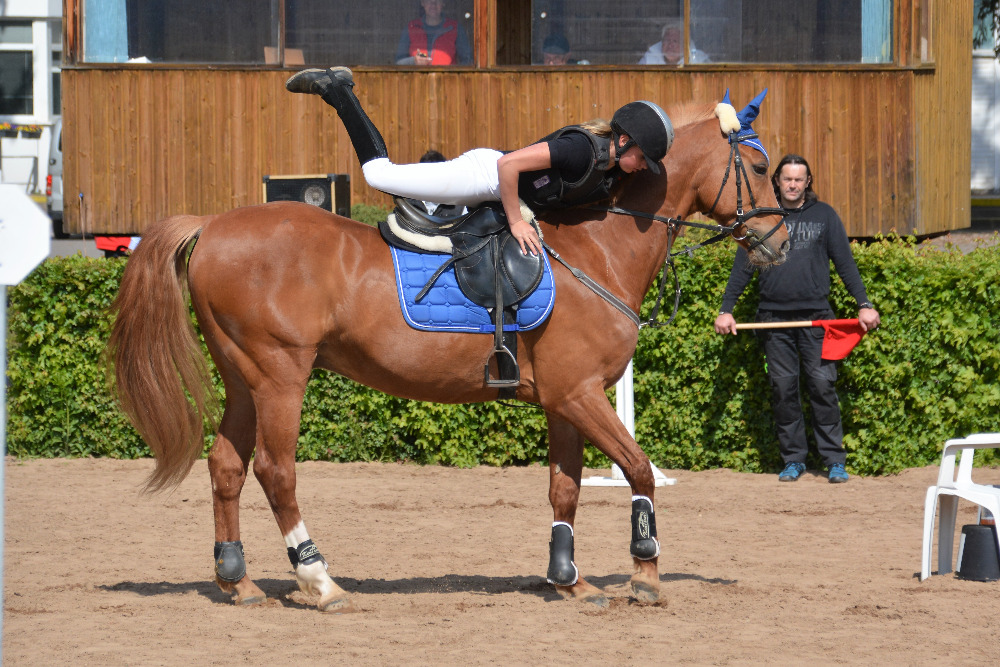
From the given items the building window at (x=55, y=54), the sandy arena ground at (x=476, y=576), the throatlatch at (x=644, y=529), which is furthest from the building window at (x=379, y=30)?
the building window at (x=55, y=54)

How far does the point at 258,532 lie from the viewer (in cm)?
688

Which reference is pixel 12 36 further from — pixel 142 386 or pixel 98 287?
pixel 142 386

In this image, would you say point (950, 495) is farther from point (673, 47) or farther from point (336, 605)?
point (673, 47)

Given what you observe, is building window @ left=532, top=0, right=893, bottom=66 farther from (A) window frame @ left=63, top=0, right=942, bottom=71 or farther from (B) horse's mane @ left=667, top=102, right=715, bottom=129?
(B) horse's mane @ left=667, top=102, right=715, bottom=129

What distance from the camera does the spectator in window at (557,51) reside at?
42.4ft

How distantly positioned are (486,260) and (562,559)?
1446 mm

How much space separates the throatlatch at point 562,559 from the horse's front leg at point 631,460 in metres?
0.29

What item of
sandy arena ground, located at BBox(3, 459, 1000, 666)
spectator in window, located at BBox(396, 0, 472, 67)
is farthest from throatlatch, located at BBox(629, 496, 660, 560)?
spectator in window, located at BBox(396, 0, 472, 67)

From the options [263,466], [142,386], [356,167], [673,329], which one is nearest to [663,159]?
[263,466]

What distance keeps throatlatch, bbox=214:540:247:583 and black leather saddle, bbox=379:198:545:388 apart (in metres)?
1.43

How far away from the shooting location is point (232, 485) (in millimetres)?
5332

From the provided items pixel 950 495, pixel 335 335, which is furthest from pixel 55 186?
pixel 950 495

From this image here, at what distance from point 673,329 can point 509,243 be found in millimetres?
3650

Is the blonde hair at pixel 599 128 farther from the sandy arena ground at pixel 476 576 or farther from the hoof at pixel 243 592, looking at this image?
the hoof at pixel 243 592
